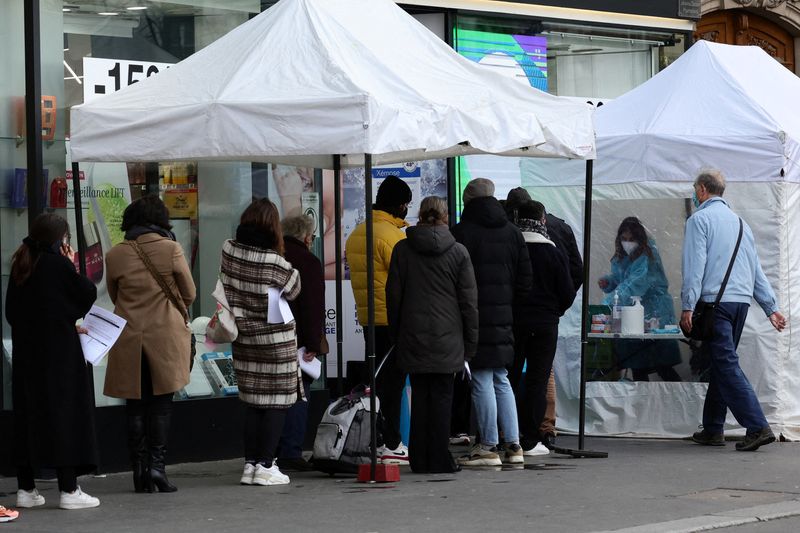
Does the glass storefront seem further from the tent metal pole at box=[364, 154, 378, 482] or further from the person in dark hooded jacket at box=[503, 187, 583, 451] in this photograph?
the tent metal pole at box=[364, 154, 378, 482]

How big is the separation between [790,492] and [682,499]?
691mm

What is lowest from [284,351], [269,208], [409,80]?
[284,351]

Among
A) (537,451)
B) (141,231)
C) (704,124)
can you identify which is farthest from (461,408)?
(141,231)

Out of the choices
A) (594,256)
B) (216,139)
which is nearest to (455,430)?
(594,256)

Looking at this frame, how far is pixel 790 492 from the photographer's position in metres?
8.56

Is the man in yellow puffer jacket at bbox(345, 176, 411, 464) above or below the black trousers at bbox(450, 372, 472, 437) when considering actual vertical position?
above

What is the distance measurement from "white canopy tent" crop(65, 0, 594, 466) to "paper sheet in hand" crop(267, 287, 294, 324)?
518mm

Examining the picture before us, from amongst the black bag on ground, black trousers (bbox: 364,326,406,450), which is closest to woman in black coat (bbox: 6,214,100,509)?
the black bag on ground

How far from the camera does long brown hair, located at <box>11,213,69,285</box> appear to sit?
318 inches

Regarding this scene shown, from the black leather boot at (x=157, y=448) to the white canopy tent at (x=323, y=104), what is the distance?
1.29m

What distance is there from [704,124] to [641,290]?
1474 millimetres

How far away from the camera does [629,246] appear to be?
12211mm

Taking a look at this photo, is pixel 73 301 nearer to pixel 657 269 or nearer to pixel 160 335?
pixel 160 335

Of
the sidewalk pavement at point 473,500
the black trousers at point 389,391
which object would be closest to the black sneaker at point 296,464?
the sidewalk pavement at point 473,500
